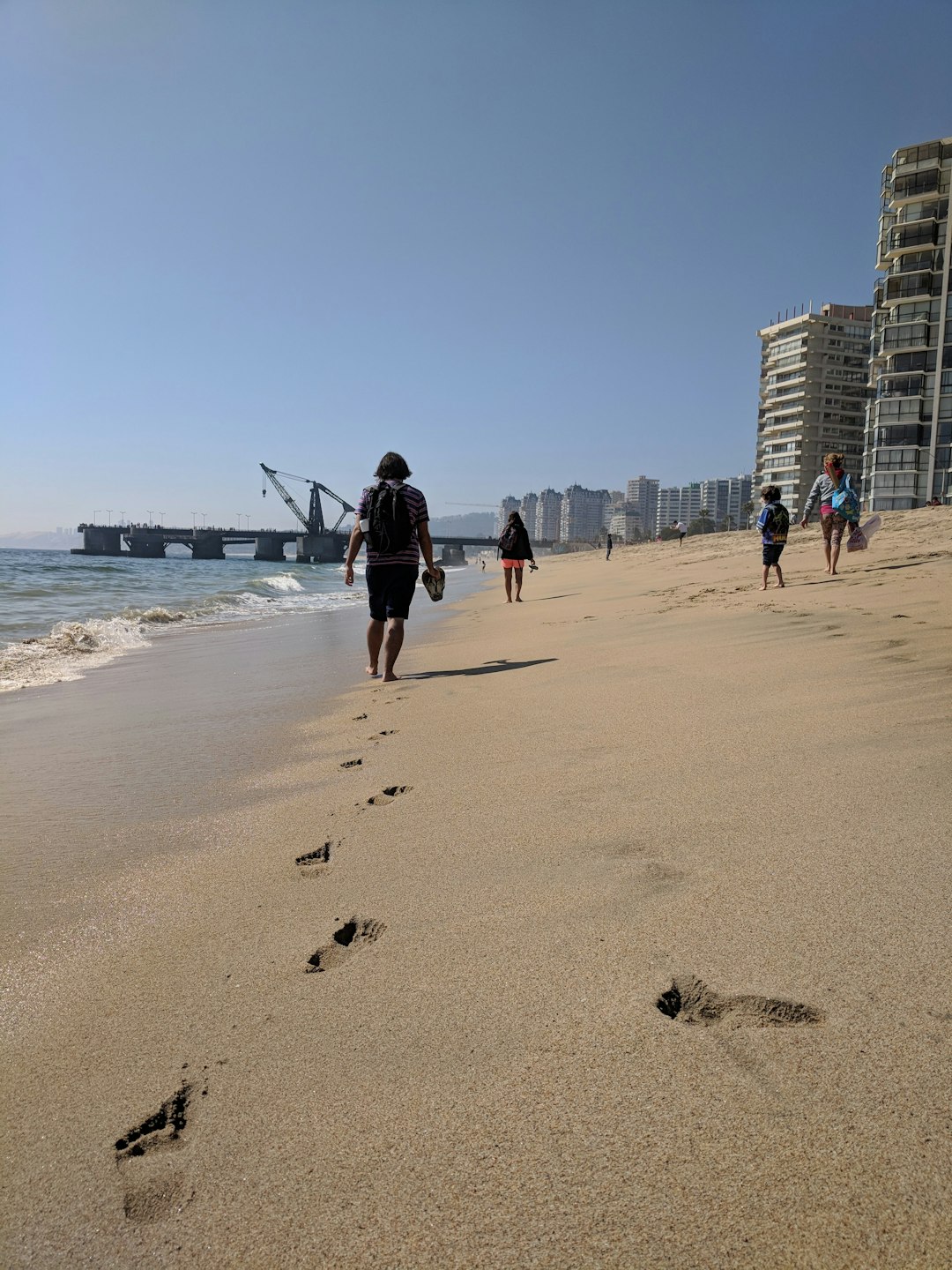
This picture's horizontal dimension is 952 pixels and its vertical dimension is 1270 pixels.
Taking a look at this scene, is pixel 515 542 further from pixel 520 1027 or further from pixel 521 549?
pixel 520 1027

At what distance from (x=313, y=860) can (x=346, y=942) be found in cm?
50

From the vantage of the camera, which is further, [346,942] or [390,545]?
[390,545]

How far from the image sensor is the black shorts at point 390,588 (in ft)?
17.3

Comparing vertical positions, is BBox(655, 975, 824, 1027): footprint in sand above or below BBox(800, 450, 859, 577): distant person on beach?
below

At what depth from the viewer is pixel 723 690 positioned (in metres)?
3.71

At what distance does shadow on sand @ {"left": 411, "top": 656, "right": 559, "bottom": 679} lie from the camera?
522 centimetres

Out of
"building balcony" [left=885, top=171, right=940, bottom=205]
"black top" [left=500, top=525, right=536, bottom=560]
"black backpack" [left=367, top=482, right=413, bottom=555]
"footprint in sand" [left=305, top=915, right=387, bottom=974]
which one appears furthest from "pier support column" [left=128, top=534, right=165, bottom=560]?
"footprint in sand" [left=305, top=915, right=387, bottom=974]

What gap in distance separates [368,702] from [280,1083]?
3.27 metres

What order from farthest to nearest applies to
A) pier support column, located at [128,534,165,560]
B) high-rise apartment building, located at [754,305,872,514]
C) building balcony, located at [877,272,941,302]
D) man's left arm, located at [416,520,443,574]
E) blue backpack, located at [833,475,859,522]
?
1. pier support column, located at [128,534,165,560]
2. high-rise apartment building, located at [754,305,872,514]
3. building balcony, located at [877,272,941,302]
4. blue backpack, located at [833,475,859,522]
5. man's left arm, located at [416,520,443,574]

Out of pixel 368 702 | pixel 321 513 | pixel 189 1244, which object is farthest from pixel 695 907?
pixel 321 513

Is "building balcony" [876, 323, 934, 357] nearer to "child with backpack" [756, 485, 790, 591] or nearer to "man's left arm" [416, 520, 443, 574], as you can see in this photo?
"child with backpack" [756, 485, 790, 591]

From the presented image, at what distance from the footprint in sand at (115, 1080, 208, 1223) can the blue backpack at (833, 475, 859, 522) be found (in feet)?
33.6

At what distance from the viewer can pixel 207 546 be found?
9781cm

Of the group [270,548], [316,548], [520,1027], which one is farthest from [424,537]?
[270,548]
